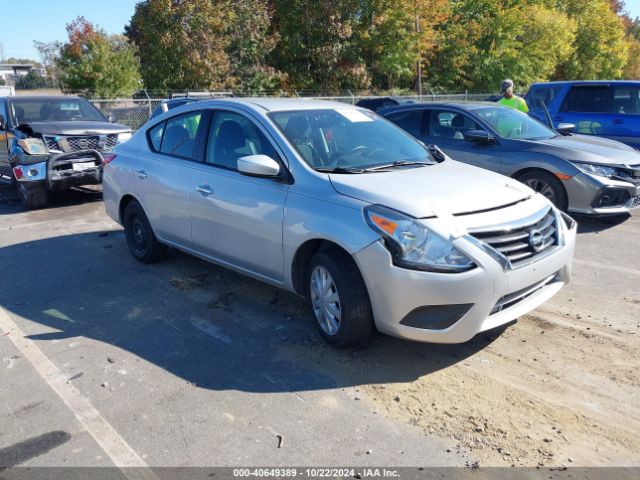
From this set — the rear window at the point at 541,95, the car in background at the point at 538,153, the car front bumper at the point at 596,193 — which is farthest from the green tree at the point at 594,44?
the car front bumper at the point at 596,193

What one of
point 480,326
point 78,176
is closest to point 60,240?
point 78,176

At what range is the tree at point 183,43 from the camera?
2138 cm

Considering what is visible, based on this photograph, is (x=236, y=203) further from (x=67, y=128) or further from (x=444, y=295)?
(x=67, y=128)

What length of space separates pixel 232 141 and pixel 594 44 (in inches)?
1592

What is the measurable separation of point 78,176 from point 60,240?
2090 mm

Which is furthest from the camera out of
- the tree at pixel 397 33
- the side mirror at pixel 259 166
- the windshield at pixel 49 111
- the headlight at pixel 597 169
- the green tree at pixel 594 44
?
the green tree at pixel 594 44

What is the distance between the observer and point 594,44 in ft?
126

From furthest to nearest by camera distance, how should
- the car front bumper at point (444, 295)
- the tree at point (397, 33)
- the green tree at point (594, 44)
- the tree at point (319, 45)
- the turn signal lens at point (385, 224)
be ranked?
the green tree at point (594, 44) → the tree at point (397, 33) → the tree at point (319, 45) → the turn signal lens at point (385, 224) → the car front bumper at point (444, 295)

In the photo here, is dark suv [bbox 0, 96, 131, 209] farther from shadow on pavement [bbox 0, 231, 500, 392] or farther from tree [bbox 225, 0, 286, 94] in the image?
tree [bbox 225, 0, 286, 94]

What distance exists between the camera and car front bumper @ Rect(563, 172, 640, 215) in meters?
7.02

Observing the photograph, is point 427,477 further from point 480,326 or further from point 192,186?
point 192,186

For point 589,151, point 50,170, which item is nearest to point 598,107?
point 589,151

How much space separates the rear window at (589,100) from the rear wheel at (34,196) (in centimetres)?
917

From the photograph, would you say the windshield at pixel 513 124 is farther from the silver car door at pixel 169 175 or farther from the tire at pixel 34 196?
the tire at pixel 34 196
